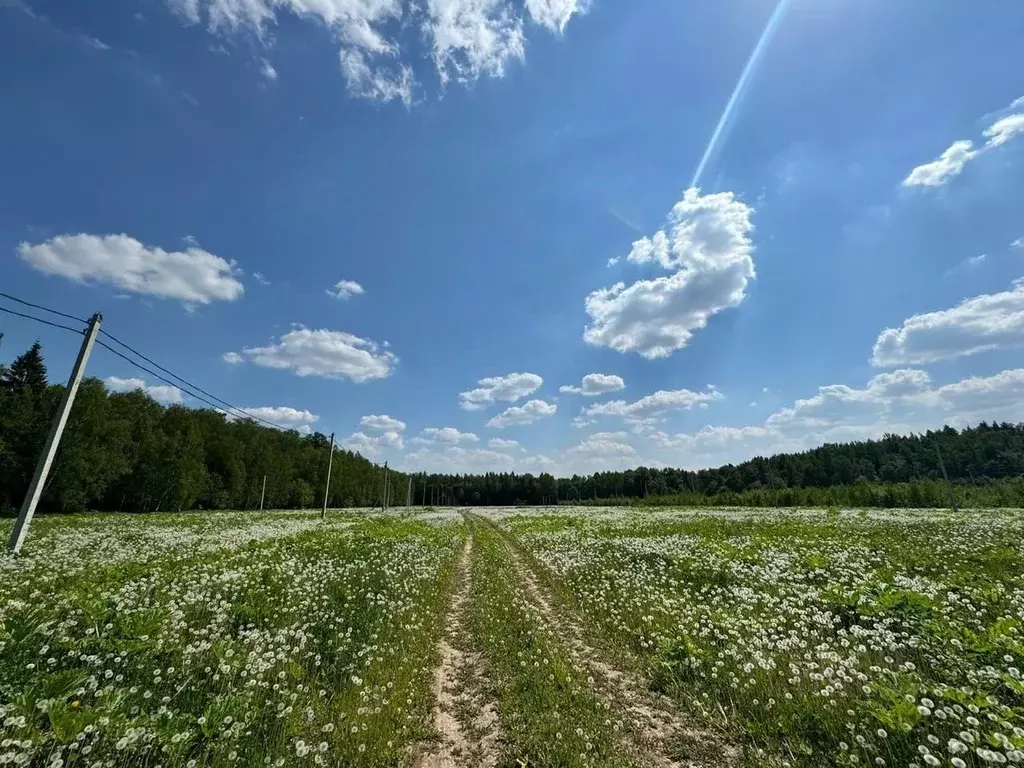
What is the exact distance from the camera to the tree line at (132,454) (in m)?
47.4

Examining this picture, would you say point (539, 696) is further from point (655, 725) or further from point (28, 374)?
point (28, 374)

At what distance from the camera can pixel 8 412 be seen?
4609 cm

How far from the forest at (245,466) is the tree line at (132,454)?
15cm

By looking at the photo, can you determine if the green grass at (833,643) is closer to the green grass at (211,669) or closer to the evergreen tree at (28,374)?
the green grass at (211,669)

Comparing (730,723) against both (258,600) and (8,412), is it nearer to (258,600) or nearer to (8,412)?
(258,600)

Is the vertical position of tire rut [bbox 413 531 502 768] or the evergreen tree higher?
the evergreen tree

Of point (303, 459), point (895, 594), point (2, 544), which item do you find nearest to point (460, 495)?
point (303, 459)

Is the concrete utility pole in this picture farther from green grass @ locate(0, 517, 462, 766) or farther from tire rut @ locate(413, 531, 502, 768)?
tire rut @ locate(413, 531, 502, 768)

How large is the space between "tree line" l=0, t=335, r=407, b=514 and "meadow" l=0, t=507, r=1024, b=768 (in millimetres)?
52396

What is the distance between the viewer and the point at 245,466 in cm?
8062

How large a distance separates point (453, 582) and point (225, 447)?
80.2 m

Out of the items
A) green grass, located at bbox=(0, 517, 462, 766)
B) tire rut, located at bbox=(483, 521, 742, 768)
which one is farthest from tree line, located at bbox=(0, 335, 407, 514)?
tire rut, located at bbox=(483, 521, 742, 768)

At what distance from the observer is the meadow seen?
14.7 feet

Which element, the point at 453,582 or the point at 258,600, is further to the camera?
the point at 453,582
